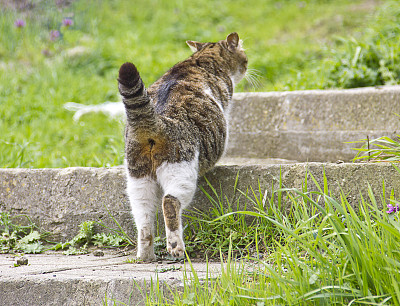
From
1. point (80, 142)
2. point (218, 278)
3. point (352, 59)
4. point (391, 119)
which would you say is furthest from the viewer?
point (80, 142)

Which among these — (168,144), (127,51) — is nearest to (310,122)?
(168,144)

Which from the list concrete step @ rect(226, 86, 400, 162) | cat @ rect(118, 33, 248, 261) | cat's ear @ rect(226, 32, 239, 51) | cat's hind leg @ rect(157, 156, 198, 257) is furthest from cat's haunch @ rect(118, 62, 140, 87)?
concrete step @ rect(226, 86, 400, 162)

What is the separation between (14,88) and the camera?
22.5 ft

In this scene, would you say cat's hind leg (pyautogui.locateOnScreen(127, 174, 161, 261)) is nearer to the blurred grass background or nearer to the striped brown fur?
A: the striped brown fur

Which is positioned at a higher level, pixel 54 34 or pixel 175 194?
pixel 54 34

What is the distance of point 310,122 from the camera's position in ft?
12.5

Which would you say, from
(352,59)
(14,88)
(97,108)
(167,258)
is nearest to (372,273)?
(167,258)

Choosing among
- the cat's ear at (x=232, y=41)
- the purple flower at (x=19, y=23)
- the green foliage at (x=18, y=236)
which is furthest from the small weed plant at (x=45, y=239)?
the purple flower at (x=19, y=23)

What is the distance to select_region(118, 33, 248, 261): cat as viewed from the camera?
234 cm

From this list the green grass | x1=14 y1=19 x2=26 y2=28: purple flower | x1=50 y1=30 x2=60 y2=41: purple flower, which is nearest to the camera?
the green grass

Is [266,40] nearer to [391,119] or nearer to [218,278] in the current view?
[391,119]

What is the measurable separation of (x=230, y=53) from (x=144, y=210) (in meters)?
1.57

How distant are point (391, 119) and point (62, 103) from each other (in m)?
4.42

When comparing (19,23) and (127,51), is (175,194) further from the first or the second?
(127,51)
